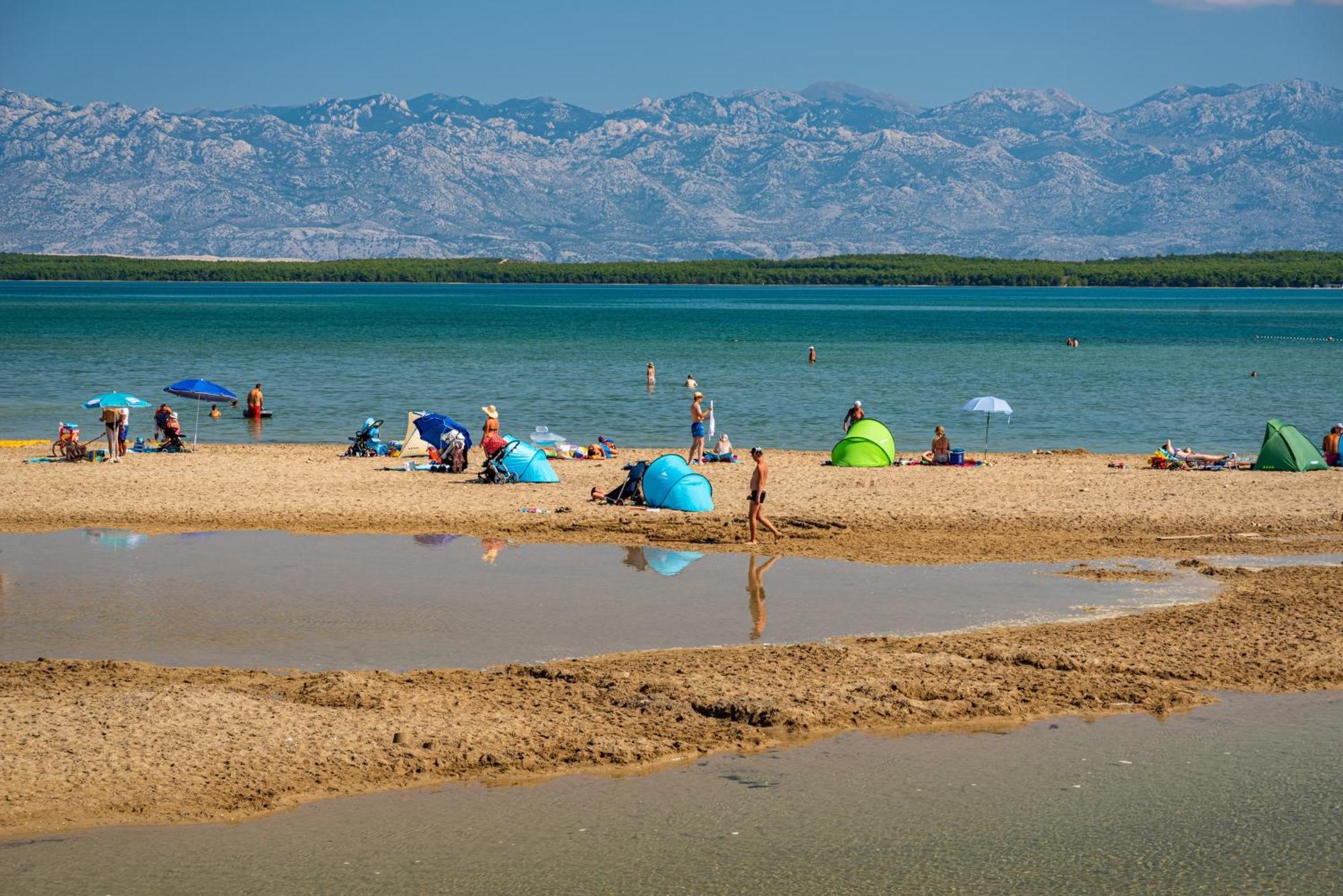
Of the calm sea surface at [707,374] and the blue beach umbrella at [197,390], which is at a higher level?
the blue beach umbrella at [197,390]

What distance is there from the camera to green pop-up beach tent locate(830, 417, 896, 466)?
33.1 metres

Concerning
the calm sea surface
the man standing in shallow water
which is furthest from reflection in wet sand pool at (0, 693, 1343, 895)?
the man standing in shallow water

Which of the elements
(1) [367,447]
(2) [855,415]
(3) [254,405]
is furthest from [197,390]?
(2) [855,415]

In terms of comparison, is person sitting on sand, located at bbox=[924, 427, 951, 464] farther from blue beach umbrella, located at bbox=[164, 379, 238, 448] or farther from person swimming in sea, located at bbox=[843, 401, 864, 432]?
blue beach umbrella, located at bbox=[164, 379, 238, 448]

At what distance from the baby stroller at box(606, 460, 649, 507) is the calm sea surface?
13550 millimetres

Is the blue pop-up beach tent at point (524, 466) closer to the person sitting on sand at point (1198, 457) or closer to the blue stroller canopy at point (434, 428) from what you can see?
the blue stroller canopy at point (434, 428)

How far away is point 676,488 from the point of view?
86.9 ft

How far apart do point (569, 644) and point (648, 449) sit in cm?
2161

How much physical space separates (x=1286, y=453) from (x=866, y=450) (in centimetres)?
919

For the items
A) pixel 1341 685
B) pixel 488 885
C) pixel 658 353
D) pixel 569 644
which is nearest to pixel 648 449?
pixel 569 644

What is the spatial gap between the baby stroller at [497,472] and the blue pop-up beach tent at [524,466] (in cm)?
2

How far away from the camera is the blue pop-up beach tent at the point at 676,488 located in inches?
1039

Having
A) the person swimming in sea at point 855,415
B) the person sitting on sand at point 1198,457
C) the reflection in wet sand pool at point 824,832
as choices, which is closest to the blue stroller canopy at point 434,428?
the person swimming in sea at point 855,415

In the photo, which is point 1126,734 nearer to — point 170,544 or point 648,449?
point 170,544
